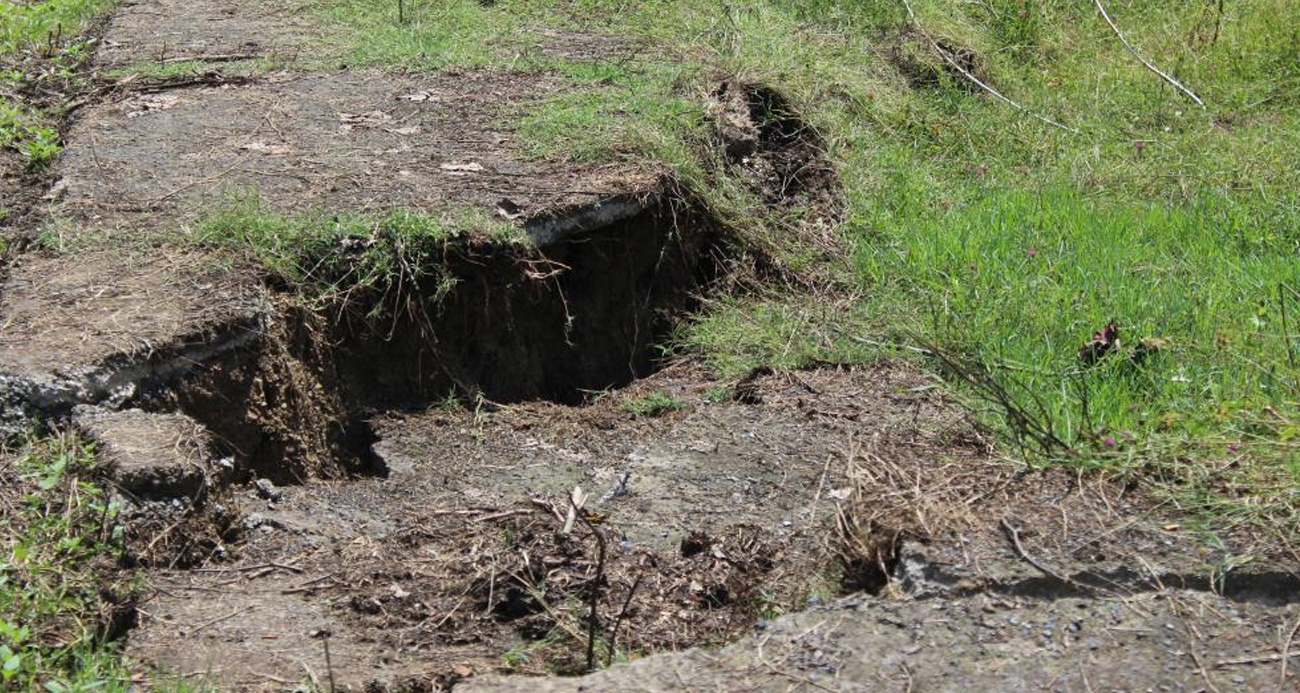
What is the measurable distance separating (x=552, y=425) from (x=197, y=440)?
49.2 inches

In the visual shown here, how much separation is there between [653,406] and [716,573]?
1306mm

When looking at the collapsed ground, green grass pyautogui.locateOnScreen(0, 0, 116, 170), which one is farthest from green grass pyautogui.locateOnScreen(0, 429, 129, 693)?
green grass pyautogui.locateOnScreen(0, 0, 116, 170)

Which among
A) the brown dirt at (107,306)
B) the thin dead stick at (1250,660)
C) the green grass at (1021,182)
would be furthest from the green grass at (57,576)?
the thin dead stick at (1250,660)

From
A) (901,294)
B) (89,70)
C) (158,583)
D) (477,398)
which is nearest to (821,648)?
(158,583)

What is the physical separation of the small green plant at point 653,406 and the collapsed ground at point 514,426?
2cm

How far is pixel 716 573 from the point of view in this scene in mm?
3939

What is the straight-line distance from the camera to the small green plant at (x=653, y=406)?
5.16 m

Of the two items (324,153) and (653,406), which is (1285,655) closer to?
(653,406)

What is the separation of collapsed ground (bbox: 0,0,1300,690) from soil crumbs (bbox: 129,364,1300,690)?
0.04 feet

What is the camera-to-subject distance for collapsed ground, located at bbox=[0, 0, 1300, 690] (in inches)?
133

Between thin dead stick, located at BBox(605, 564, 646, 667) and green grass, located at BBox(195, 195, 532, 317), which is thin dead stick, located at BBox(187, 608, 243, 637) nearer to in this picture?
thin dead stick, located at BBox(605, 564, 646, 667)

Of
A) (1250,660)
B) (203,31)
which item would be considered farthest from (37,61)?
(1250,660)

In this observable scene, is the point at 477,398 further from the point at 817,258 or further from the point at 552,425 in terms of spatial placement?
the point at 817,258

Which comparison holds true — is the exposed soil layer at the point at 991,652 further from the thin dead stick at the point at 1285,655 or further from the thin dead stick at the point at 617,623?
the thin dead stick at the point at 617,623
